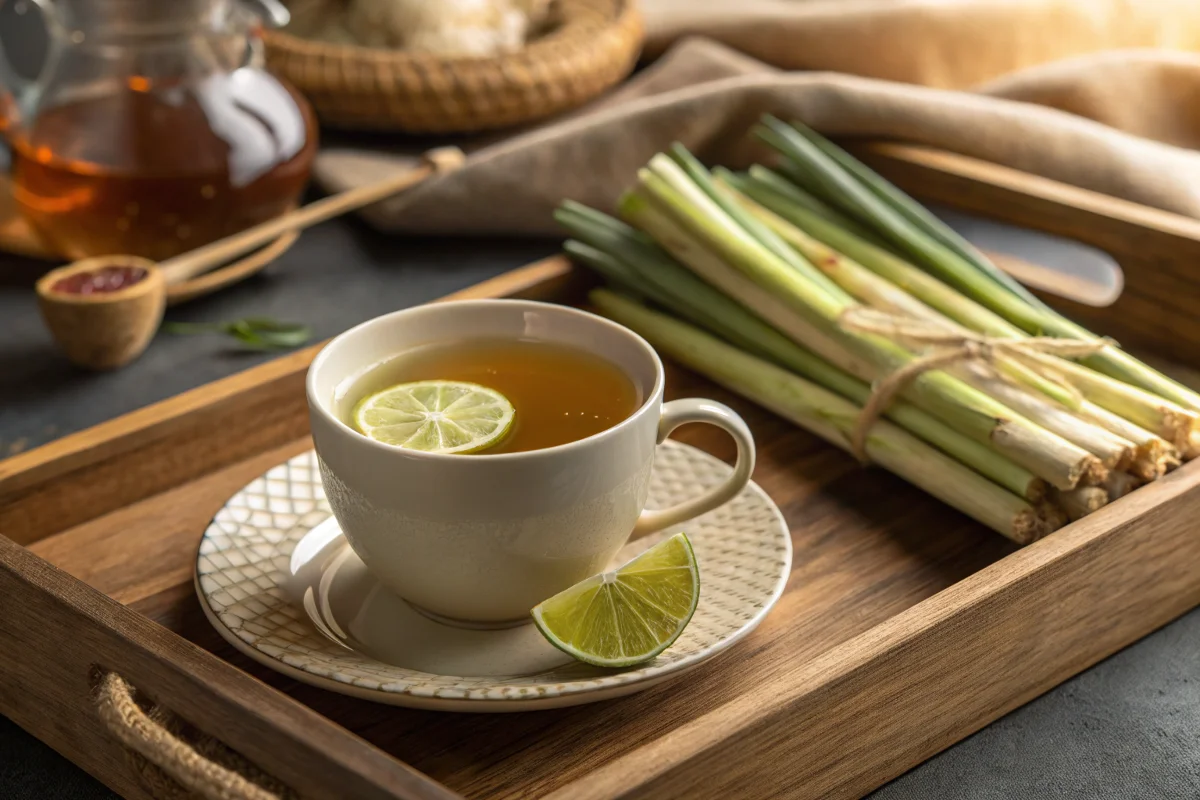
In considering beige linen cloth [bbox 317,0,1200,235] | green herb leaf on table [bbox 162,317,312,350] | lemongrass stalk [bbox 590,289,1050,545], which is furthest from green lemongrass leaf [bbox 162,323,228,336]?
lemongrass stalk [bbox 590,289,1050,545]

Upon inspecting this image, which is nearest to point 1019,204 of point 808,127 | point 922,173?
point 922,173

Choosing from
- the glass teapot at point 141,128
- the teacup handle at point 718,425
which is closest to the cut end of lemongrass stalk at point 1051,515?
the teacup handle at point 718,425

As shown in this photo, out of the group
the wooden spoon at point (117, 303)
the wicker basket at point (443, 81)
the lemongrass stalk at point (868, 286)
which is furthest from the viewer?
the wicker basket at point (443, 81)

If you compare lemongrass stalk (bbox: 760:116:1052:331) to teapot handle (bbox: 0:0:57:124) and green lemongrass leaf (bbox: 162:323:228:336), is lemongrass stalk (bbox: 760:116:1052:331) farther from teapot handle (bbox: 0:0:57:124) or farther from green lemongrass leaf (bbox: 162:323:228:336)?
teapot handle (bbox: 0:0:57:124)

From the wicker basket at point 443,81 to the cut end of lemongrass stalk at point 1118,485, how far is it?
37.8 inches

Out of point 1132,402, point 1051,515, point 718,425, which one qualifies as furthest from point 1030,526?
point 718,425

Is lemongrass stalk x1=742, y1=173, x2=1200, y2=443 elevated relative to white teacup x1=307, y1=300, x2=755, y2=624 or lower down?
lower down

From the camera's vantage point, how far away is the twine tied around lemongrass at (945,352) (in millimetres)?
990

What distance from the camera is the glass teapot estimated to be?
4.29 feet

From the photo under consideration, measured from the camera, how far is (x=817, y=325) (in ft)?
3.51

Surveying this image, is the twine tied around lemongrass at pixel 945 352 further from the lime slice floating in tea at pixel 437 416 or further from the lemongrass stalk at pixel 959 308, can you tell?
the lime slice floating in tea at pixel 437 416

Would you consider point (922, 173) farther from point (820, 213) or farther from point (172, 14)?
point (172, 14)

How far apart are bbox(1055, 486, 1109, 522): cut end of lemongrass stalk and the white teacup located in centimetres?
24

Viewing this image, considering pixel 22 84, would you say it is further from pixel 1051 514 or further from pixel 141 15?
pixel 1051 514
